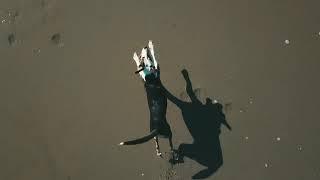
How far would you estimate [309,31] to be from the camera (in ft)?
26.6

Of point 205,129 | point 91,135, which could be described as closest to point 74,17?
point 91,135

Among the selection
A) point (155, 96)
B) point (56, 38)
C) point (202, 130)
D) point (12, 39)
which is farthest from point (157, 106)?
point (12, 39)

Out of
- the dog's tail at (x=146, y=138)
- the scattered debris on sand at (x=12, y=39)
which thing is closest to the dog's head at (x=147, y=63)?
the dog's tail at (x=146, y=138)

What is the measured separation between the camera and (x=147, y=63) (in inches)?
318

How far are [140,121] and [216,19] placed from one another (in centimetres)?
149

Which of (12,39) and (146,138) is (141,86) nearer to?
(146,138)

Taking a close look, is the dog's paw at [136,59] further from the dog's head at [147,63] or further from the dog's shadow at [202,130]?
the dog's shadow at [202,130]

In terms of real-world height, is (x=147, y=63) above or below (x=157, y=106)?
above

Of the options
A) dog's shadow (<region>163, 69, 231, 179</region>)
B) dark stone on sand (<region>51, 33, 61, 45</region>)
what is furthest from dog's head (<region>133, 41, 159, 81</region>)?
dark stone on sand (<region>51, 33, 61, 45</region>)

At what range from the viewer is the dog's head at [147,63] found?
800cm

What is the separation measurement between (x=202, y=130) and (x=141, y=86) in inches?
34.9

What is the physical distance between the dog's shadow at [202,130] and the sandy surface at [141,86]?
0.21 ft

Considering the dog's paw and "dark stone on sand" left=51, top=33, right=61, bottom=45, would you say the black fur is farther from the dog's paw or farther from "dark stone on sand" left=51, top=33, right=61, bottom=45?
"dark stone on sand" left=51, top=33, right=61, bottom=45

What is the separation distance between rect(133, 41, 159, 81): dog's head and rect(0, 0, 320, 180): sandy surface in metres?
0.12
